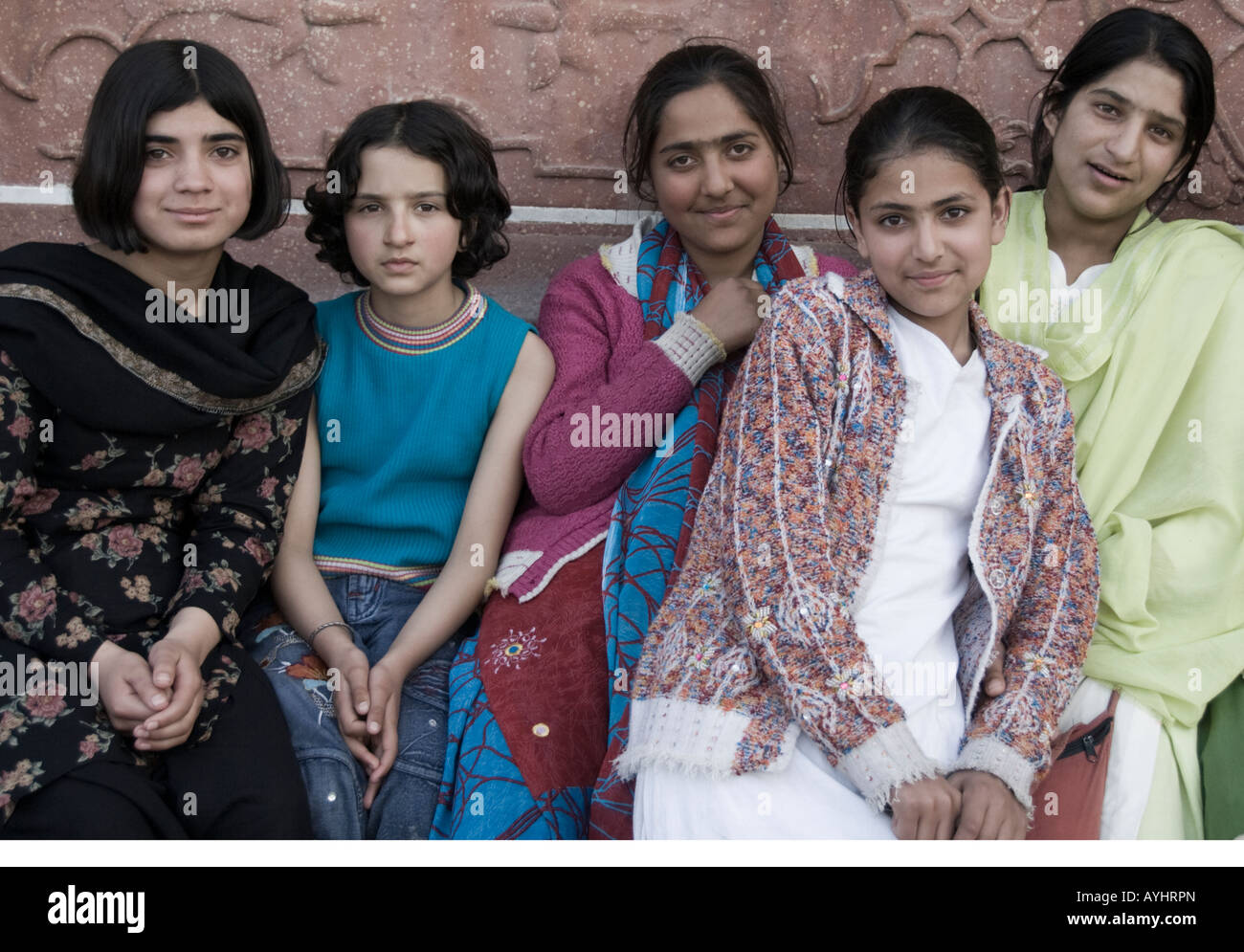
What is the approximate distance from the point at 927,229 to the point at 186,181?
115cm

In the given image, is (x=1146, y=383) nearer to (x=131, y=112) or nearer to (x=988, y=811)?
(x=988, y=811)

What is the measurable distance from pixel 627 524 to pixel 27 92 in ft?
5.10

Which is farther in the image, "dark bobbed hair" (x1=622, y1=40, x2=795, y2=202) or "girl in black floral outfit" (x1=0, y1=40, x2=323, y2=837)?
"dark bobbed hair" (x1=622, y1=40, x2=795, y2=202)

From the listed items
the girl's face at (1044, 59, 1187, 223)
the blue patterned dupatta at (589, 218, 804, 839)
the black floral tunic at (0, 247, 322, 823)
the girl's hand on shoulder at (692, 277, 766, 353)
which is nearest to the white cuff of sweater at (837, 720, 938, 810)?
the blue patterned dupatta at (589, 218, 804, 839)

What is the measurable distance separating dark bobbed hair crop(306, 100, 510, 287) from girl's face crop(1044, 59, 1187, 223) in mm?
1059

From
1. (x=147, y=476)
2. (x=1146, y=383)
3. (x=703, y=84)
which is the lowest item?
(x=147, y=476)

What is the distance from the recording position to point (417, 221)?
2121mm

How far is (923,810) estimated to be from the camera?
5.27 ft

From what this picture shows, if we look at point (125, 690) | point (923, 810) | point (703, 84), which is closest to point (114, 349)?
point (125, 690)

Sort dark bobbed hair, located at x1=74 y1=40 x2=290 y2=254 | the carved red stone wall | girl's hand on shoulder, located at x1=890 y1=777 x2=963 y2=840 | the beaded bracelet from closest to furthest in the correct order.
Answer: girl's hand on shoulder, located at x1=890 y1=777 x2=963 y2=840
dark bobbed hair, located at x1=74 y1=40 x2=290 y2=254
the beaded bracelet
the carved red stone wall

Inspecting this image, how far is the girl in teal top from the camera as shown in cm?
210

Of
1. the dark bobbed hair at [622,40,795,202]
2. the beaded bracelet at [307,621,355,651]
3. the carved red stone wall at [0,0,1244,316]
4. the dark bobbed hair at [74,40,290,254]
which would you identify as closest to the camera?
the dark bobbed hair at [74,40,290,254]

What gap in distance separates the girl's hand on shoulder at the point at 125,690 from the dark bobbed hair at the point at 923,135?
1.33 m

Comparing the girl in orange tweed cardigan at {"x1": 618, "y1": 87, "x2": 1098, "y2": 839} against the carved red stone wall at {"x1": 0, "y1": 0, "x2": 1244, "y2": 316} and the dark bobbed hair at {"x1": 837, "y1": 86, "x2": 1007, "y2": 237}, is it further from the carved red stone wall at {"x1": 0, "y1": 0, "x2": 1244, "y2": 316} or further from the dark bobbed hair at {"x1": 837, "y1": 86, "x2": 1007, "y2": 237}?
the carved red stone wall at {"x1": 0, "y1": 0, "x2": 1244, "y2": 316}
